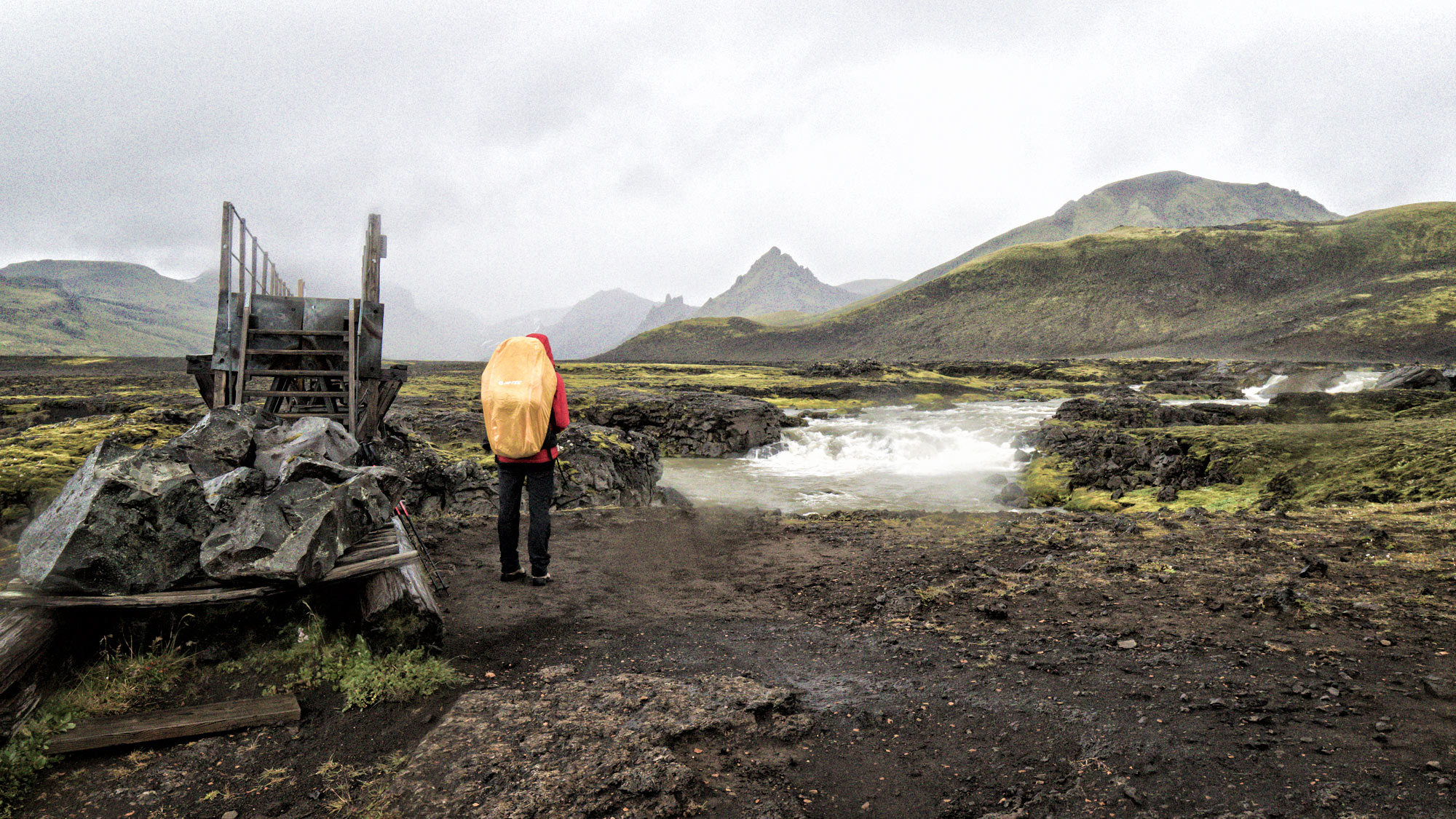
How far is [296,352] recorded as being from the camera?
10.4m

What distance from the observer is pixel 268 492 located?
5586mm

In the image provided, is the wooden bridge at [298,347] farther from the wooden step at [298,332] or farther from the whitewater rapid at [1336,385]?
the whitewater rapid at [1336,385]

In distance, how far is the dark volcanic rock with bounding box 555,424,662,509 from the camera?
15047mm

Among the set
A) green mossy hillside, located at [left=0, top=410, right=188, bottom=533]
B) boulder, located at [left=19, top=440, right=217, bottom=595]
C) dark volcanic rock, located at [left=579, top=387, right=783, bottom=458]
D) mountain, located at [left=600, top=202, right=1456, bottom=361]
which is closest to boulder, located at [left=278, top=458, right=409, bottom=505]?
boulder, located at [left=19, top=440, right=217, bottom=595]

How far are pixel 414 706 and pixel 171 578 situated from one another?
2.21 m

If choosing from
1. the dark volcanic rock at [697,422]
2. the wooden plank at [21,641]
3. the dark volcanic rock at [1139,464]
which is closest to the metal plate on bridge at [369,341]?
the wooden plank at [21,641]

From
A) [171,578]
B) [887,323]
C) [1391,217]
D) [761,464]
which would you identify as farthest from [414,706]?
[1391,217]

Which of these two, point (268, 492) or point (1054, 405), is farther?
point (1054, 405)

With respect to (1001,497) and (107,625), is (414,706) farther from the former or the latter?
(1001,497)

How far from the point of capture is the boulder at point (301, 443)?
707 cm

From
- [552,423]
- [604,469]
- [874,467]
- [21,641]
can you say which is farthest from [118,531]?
[874,467]

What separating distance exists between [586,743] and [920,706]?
253cm

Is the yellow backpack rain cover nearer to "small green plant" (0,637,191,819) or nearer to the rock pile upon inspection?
the rock pile

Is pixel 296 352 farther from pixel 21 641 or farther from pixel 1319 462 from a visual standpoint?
pixel 1319 462
